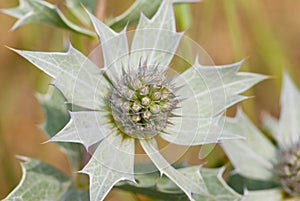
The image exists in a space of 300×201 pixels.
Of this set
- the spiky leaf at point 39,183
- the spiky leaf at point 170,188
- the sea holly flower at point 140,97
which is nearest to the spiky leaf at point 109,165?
the sea holly flower at point 140,97

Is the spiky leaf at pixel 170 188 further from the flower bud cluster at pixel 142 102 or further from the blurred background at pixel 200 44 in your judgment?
the blurred background at pixel 200 44

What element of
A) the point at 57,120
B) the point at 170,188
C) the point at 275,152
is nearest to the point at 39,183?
the point at 57,120

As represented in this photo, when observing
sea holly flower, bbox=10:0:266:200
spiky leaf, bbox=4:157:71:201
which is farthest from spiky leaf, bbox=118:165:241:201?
spiky leaf, bbox=4:157:71:201

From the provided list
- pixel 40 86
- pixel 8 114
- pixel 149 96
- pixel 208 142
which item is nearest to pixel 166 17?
pixel 149 96

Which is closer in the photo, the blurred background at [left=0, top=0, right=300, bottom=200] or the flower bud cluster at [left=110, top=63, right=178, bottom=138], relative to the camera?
the flower bud cluster at [left=110, top=63, right=178, bottom=138]

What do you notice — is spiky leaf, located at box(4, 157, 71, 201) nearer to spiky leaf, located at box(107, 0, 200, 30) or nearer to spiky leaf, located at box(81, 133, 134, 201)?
spiky leaf, located at box(81, 133, 134, 201)

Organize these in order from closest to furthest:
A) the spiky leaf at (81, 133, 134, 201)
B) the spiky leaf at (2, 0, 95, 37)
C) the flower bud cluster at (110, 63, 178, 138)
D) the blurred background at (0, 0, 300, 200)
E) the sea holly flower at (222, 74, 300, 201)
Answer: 1. the spiky leaf at (81, 133, 134, 201)
2. the flower bud cluster at (110, 63, 178, 138)
3. the spiky leaf at (2, 0, 95, 37)
4. the sea holly flower at (222, 74, 300, 201)
5. the blurred background at (0, 0, 300, 200)

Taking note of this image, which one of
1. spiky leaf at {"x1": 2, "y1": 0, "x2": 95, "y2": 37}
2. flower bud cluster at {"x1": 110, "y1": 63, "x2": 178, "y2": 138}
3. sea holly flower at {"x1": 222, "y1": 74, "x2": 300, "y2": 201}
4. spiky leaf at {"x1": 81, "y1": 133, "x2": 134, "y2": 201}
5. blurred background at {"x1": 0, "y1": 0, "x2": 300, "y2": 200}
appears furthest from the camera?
blurred background at {"x1": 0, "y1": 0, "x2": 300, "y2": 200}

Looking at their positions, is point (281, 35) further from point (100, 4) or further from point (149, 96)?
point (149, 96)
